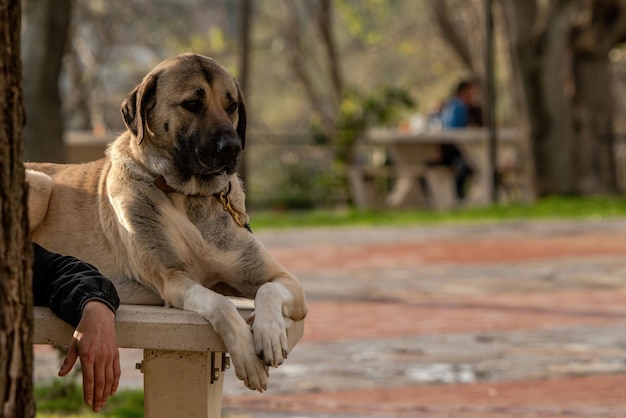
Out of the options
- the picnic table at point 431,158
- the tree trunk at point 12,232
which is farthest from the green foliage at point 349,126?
the tree trunk at point 12,232

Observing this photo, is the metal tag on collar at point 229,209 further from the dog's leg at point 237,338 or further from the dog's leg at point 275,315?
the dog's leg at point 237,338

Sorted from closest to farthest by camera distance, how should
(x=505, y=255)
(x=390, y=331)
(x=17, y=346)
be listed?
(x=17, y=346), (x=390, y=331), (x=505, y=255)

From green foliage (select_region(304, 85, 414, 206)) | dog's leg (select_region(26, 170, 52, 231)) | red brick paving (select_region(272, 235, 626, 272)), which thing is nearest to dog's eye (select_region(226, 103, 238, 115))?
dog's leg (select_region(26, 170, 52, 231))

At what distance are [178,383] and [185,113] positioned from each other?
40.0 inches

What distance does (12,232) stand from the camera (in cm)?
293

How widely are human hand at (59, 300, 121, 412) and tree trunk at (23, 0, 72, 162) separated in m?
5.43

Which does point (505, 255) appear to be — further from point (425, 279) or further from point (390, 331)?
point (390, 331)

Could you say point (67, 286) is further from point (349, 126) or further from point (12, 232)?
point (349, 126)

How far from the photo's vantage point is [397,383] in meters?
7.05

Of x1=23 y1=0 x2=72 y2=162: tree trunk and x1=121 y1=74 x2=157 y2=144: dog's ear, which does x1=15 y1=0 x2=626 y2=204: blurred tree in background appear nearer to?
x1=23 y1=0 x2=72 y2=162: tree trunk

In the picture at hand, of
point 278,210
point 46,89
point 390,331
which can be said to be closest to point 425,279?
point 390,331

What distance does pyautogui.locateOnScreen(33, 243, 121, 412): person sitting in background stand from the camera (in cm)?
Answer: 369

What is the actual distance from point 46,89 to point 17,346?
666cm

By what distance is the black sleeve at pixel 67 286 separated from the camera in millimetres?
3803
